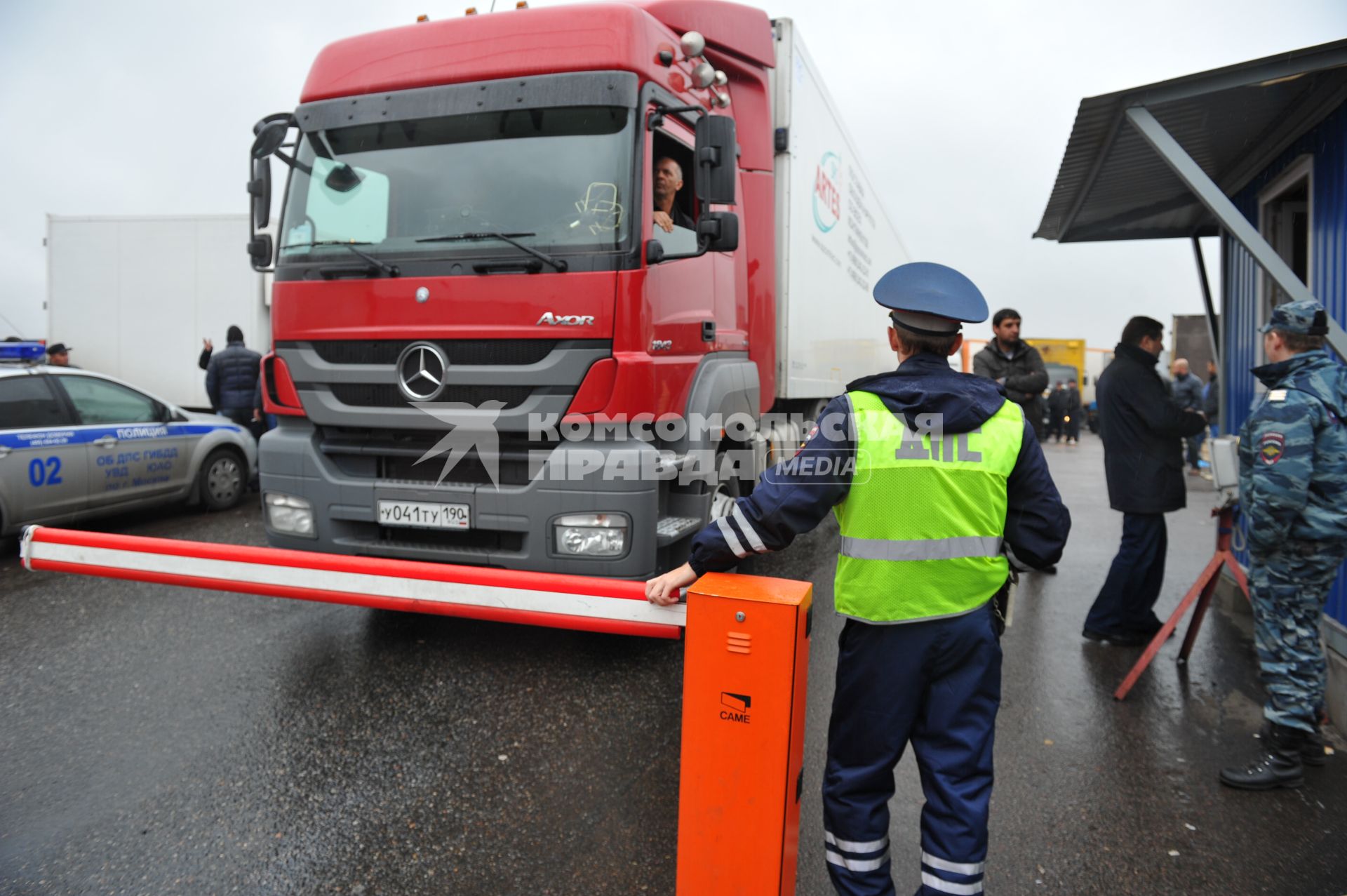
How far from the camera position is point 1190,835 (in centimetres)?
292

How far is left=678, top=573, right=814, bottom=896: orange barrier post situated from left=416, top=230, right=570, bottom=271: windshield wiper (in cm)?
238

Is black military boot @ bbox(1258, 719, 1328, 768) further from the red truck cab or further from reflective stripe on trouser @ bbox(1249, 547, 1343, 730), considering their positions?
the red truck cab

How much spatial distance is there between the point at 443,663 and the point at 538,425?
4.60 ft

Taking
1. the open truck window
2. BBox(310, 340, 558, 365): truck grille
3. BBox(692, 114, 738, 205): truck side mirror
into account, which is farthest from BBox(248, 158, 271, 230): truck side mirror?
BBox(692, 114, 738, 205): truck side mirror

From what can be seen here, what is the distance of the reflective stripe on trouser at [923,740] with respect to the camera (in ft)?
6.56

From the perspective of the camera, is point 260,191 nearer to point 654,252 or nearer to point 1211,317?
point 654,252

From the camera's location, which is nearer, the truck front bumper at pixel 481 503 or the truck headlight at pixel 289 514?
the truck front bumper at pixel 481 503

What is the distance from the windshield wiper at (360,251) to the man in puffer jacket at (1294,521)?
12.8ft

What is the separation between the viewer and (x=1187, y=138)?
4.91 m

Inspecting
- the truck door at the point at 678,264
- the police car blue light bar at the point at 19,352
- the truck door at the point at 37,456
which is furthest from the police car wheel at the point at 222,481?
the truck door at the point at 678,264

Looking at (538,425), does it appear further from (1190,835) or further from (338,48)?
(1190,835)

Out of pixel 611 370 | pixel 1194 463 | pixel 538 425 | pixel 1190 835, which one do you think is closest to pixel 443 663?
pixel 538 425

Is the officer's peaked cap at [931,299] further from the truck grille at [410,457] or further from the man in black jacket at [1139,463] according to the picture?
the man in black jacket at [1139,463]

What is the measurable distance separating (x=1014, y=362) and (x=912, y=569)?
16.7 ft
